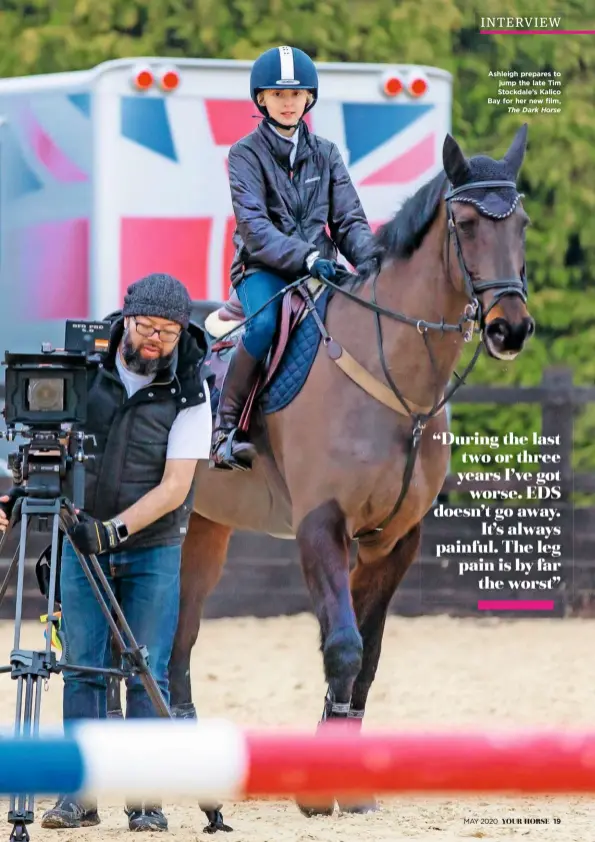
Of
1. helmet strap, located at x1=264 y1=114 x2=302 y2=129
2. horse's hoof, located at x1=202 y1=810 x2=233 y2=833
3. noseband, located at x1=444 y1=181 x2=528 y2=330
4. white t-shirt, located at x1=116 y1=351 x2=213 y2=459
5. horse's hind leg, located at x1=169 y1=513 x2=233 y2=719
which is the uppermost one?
helmet strap, located at x1=264 y1=114 x2=302 y2=129

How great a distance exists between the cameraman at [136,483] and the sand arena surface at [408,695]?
1.81 feet

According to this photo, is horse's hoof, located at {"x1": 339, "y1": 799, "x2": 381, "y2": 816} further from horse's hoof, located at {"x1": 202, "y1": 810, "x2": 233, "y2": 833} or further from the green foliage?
the green foliage

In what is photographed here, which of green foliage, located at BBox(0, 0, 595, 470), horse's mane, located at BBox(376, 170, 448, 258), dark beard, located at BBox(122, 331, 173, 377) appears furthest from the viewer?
green foliage, located at BBox(0, 0, 595, 470)

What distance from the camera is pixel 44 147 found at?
8.31m

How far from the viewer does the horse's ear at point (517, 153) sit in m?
5.12

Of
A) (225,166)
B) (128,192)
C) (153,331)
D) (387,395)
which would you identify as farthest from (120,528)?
(225,166)

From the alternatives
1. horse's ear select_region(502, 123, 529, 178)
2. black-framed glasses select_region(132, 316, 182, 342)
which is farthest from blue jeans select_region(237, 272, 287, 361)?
black-framed glasses select_region(132, 316, 182, 342)

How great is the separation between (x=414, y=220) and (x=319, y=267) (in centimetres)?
37

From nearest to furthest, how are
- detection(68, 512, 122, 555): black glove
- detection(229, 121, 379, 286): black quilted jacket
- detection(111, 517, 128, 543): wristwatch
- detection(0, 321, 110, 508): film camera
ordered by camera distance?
detection(0, 321, 110, 508): film camera → detection(68, 512, 122, 555): black glove → detection(111, 517, 128, 543): wristwatch → detection(229, 121, 379, 286): black quilted jacket

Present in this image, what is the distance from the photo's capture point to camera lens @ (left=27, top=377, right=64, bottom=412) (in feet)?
13.3

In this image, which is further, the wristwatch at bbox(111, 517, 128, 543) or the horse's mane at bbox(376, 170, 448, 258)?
the horse's mane at bbox(376, 170, 448, 258)

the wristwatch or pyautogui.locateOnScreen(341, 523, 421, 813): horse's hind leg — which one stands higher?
the wristwatch

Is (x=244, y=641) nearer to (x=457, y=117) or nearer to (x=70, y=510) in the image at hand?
(x=457, y=117)

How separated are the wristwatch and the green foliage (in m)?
5.59
